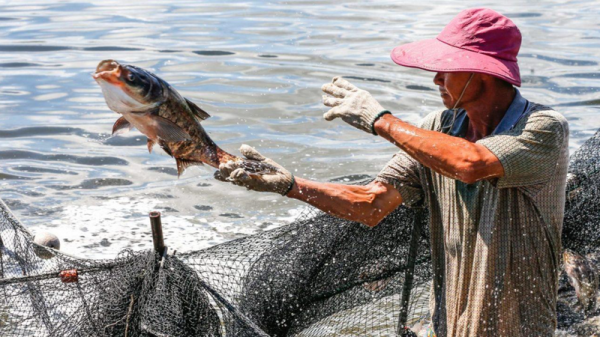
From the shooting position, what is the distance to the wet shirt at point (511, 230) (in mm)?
3182

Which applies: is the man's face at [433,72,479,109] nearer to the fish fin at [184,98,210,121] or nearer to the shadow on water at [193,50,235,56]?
the fish fin at [184,98,210,121]

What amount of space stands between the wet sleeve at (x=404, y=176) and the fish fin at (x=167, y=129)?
1109 mm

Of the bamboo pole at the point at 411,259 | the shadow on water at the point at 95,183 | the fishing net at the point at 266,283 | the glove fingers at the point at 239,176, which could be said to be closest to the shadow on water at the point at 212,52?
the shadow on water at the point at 95,183

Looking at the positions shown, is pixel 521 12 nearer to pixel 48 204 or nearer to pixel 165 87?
pixel 48 204

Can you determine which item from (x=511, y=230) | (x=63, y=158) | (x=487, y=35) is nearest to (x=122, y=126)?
(x=487, y=35)

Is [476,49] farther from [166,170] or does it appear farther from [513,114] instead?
[166,170]

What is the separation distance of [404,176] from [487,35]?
804 millimetres

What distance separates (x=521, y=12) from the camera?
18016mm

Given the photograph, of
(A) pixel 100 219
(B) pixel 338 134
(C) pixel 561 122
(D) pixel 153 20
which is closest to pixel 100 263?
(C) pixel 561 122

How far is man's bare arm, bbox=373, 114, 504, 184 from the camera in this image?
10.2ft

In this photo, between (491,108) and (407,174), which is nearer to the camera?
(491,108)

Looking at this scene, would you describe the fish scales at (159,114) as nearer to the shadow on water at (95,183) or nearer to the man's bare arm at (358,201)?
the man's bare arm at (358,201)

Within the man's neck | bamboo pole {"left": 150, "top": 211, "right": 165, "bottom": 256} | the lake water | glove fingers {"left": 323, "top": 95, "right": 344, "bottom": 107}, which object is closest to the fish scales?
bamboo pole {"left": 150, "top": 211, "right": 165, "bottom": 256}

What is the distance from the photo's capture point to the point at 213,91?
1209 cm
